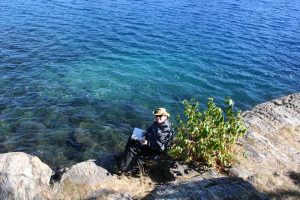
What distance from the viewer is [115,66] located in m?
25.0

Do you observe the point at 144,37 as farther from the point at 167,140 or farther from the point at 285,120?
the point at 167,140

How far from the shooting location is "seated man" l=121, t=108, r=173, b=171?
458 inches

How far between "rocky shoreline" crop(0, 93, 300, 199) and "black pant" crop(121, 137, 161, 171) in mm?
488

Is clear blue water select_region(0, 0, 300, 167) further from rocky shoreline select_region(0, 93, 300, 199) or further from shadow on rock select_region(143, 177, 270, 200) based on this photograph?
shadow on rock select_region(143, 177, 270, 200)

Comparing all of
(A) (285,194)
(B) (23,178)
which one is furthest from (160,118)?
(B) (23,178)

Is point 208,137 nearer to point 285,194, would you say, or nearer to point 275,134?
point 285,194

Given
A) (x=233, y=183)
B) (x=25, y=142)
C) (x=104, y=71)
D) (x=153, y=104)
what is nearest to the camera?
(x=233, y=183)

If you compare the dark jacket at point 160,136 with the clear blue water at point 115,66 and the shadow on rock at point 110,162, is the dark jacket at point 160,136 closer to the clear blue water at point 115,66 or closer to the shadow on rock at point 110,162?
the shadow on rock at point 110,162

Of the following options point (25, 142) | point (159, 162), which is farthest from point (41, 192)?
point (25, 142)

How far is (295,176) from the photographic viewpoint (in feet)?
41.2

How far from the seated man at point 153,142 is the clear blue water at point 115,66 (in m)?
4.27

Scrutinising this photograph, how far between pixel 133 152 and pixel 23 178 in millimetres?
3767

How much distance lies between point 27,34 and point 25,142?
1603 cm

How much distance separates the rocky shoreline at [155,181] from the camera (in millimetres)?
10609
